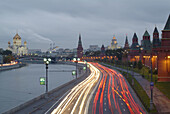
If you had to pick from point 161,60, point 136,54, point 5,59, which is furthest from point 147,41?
point 5,59

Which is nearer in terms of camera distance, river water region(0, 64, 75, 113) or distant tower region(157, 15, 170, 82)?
river water region(0, 64, 75, 113)

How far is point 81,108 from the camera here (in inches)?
1129

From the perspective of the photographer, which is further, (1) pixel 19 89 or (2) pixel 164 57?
(1) pixel 19 89

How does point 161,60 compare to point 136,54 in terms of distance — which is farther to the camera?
point 136,54

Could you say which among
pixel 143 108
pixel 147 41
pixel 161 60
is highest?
pixel 147 41

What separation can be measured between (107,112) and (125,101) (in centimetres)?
761

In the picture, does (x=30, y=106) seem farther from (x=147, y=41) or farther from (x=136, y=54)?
(x=136, y=54)

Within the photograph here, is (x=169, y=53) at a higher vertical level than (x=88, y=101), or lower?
higher

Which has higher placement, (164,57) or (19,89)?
(164,57)

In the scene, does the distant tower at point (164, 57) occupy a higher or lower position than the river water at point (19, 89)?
higher

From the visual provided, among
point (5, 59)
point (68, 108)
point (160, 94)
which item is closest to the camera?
point (68, 108)

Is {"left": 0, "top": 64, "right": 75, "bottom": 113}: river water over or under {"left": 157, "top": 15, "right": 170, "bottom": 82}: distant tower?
under

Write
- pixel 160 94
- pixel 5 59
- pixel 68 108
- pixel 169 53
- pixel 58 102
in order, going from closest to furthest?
pixel 68 108, pixel 58 102, pixel 160 94, pixel 169 53, pixel 5 59

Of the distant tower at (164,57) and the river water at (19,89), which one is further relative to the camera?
the distant tower at (164,57)
